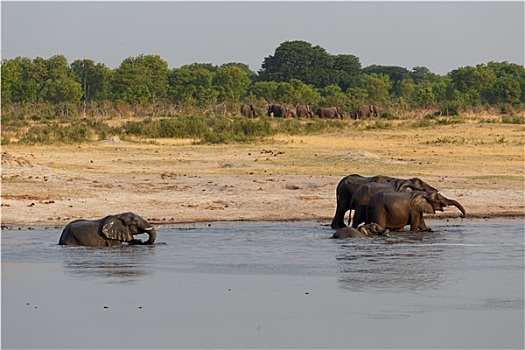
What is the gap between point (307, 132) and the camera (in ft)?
129

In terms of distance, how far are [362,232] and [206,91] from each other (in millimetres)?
52846

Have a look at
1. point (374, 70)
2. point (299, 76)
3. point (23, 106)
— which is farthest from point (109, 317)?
point (374, 70)

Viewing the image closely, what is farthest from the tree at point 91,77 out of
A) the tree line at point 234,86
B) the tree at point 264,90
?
the tree at point 264,90

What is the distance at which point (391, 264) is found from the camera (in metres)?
12.9

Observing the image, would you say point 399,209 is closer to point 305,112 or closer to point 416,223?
point 416,223

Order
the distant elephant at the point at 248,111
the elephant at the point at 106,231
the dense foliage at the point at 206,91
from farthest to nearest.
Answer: the distant elephant at the point at 248,111
the dense foliage at the point at 206,91
the elephant at the point at 106,231

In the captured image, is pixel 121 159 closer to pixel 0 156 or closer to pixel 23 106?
pixel 0 156

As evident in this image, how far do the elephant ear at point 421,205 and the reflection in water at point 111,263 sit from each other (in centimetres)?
427

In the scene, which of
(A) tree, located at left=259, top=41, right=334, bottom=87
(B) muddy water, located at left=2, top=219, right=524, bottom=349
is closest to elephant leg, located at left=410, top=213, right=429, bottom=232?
(B) muddy water, located at left=2, top=219, right=524, bottom=349

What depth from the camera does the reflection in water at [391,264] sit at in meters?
11.4

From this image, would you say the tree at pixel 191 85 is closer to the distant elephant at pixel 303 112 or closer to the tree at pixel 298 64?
the distant elephant at pixel 303 112

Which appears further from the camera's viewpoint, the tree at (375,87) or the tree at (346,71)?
the tree at (346,71)

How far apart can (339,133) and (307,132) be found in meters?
1.70

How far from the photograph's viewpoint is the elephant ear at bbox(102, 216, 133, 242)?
14.5 metres
